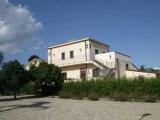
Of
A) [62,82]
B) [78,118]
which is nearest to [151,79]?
[62,82]

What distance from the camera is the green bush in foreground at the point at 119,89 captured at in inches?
1130

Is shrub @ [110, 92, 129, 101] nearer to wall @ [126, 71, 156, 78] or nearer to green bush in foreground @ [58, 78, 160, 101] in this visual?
green bush in foreground @ [58, 78, 160, 101]

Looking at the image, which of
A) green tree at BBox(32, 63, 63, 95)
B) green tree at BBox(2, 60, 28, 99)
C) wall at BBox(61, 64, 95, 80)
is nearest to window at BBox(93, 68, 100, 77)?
wall at BBox(61, 64, 95, 80)

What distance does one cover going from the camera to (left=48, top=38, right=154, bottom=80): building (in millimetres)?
43500

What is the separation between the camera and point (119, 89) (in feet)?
102

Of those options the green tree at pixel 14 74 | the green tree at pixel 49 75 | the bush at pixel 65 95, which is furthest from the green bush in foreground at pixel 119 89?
the green tree at pixel 14 74

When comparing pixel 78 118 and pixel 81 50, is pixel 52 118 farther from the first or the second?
pixel 81 50

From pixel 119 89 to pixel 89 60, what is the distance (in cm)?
1407

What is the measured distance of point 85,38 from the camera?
46.1 metres

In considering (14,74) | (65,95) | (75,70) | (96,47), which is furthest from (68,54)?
(65,95)

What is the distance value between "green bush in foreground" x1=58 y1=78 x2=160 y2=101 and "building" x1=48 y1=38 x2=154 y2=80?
29.8 feet

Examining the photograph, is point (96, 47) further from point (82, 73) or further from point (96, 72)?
point (82, 73)

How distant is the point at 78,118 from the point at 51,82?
2227 centimetres

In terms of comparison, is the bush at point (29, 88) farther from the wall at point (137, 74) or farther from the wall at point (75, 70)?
the wall at point (137, 74)
